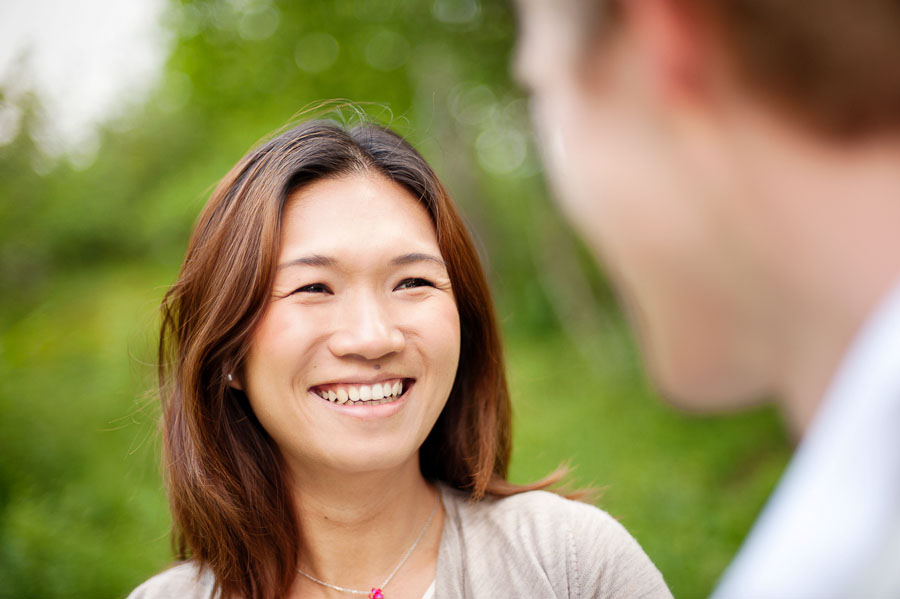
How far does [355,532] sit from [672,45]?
1699 millimetres

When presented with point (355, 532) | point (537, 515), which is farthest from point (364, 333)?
point (537, 515)

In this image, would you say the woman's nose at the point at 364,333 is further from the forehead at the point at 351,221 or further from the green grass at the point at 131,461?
the green grass at the point at 131,461

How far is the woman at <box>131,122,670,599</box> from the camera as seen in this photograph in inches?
73.7

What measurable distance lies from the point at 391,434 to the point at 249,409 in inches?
19.4

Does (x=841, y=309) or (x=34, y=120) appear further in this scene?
(x=34, y=120)

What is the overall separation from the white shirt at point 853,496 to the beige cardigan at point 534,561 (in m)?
1.41

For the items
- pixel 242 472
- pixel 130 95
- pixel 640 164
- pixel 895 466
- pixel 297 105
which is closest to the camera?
pixel 895 466

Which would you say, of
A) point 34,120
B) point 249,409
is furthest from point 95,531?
point 249,409

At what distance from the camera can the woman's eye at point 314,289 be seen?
1874 millimetres

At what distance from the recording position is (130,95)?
1030 cm

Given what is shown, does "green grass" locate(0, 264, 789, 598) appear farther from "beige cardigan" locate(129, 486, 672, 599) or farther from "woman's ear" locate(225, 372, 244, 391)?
"beige cardigan" locate(129, 486, 672, 599)

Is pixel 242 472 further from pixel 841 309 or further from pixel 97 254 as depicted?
pixel 97 254

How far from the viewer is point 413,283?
1988mm

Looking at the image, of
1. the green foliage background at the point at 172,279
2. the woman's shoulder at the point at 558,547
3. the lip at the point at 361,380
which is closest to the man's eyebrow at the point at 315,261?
the lip at the point at 361,380
